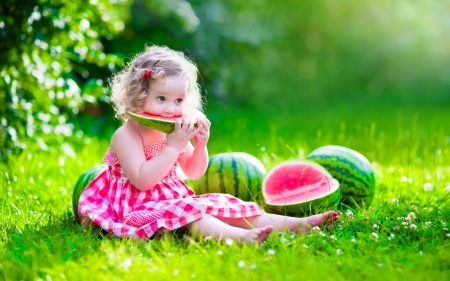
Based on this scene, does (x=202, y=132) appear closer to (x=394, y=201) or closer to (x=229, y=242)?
(x=229, y=242)

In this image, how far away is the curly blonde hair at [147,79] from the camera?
11.6 ft

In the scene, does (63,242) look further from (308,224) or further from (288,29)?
(288,29)

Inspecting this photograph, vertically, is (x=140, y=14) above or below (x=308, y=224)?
above

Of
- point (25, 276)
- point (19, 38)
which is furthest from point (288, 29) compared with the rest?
point (25, 276)

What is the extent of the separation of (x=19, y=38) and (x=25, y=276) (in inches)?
114

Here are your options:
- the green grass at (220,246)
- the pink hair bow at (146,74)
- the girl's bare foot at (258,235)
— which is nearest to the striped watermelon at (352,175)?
the green grass at (220,246)

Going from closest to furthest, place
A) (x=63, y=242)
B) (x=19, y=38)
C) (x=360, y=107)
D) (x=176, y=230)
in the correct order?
(x=63, y=242), (x=176, y=230), (x=19, y=38), (x=360, y=107)

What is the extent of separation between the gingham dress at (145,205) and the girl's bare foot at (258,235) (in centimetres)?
32

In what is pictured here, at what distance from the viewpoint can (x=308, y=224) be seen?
3.32m

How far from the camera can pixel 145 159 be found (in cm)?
347

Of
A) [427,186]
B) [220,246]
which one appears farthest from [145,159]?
[427,186]

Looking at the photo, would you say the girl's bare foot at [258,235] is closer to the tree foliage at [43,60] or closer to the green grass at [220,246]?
the green grass at [220,246]

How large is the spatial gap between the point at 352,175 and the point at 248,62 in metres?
7.23

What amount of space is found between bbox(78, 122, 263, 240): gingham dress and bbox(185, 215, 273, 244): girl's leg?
0.16ft
